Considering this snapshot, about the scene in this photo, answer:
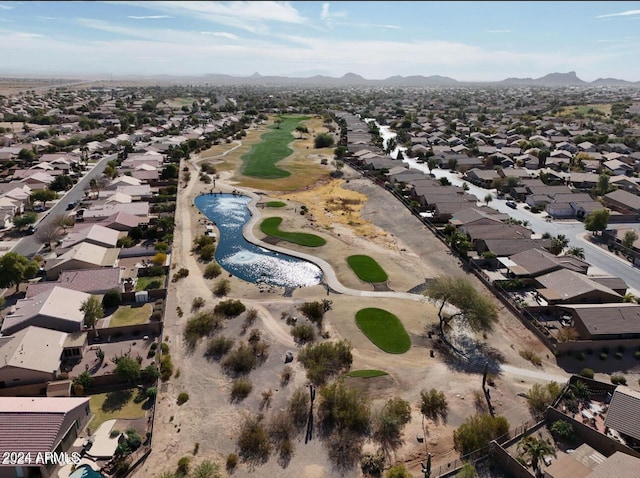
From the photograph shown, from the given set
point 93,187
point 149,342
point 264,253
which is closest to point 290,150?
point 93,187

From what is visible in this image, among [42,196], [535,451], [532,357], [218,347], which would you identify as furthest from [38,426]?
[42,196]

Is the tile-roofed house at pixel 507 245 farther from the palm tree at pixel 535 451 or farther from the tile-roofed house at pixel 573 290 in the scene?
the palm tree at pixel 535 451

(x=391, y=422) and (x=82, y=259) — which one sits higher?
(x=82, y=259)

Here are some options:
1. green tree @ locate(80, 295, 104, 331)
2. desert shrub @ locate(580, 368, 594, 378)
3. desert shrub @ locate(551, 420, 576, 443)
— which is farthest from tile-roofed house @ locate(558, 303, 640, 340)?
green tree @ locate(80, 295, 104, 331)

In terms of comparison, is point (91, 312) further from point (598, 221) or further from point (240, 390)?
point (598, 221)

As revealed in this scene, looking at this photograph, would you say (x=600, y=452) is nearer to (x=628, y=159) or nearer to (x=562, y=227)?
(x=562, y=227)

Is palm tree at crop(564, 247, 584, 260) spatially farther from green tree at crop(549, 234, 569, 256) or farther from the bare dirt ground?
the bare dirt ground
